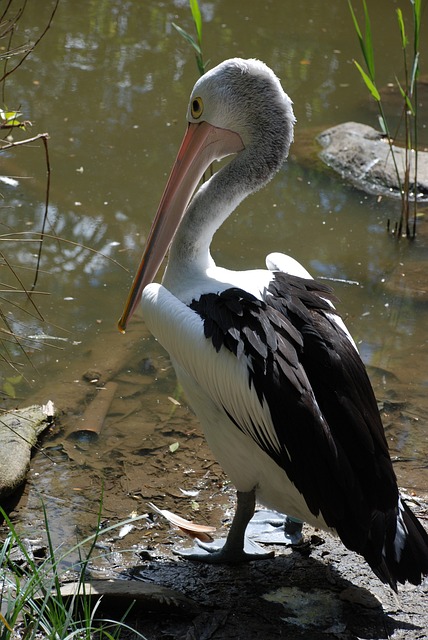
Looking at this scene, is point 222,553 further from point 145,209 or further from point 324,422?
point 145,209

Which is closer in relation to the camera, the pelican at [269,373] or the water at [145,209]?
the pelican at [269,373]

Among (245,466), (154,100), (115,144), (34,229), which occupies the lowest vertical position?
(245,466)

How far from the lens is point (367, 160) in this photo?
7418 mm

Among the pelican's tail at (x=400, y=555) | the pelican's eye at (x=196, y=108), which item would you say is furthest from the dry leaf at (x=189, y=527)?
the pelican's eye at (x=196, y=108)

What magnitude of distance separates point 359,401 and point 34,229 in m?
3.58

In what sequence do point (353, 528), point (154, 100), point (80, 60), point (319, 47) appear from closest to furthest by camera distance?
point (353, 528) → point (154, 100) → point (80, 60) → point (319, 47)

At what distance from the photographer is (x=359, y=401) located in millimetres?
3129

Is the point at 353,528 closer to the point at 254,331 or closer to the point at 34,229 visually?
the point at 254,331

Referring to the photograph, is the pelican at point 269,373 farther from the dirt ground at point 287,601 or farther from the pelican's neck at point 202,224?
the dirt ground at point 287,601

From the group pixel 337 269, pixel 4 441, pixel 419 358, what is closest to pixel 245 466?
pixel 4 441

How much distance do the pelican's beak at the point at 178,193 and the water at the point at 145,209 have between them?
0.36m

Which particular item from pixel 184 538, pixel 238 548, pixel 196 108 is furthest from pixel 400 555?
pixel 196 108

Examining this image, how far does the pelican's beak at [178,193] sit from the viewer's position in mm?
3895

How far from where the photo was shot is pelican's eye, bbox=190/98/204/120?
12.5ft
